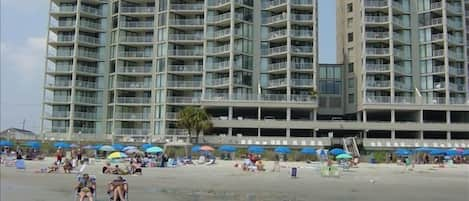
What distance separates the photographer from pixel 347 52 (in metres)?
91.9

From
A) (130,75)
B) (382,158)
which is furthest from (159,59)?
(382,158)

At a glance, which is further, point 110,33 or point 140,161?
point 110,33

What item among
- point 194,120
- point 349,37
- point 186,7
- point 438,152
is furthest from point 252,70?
point 438,152

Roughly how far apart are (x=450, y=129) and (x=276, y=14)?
32.5 metres

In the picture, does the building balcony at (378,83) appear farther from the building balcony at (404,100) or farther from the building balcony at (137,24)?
the building balcony at (137,24)

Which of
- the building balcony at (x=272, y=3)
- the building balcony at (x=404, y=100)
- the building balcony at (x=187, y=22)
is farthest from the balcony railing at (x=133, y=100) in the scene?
the building balcony at (x=404, y=100)

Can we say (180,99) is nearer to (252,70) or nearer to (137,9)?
(252,70)

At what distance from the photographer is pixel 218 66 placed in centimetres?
8494

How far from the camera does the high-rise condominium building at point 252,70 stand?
82.0 m

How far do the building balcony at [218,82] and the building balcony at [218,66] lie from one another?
5.68ft

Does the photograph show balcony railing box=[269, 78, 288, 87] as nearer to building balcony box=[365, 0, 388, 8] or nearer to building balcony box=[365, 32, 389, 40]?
building balcony box=[365, 32, 389, 40]

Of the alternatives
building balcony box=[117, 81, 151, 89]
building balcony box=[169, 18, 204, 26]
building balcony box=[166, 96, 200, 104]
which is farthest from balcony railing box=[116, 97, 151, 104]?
building balcony box=[169, 18, 204, 26]

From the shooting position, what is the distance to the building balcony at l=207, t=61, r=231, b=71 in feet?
Answer: 275

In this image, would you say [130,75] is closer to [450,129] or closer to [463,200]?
[450,129]
